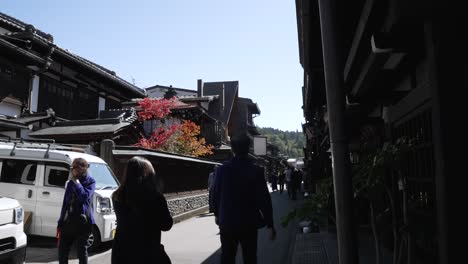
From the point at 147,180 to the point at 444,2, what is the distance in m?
2.60

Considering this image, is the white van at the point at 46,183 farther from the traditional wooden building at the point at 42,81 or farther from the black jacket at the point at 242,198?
the black jacket at the point at 242,198

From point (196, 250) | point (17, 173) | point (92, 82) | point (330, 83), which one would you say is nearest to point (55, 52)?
point (92, 82)

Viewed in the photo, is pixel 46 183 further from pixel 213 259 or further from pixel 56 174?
pixel 213 259

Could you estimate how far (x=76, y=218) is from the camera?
18.6 ft

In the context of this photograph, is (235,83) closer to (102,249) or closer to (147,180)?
(102,249)

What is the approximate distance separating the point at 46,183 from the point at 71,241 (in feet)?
14.6

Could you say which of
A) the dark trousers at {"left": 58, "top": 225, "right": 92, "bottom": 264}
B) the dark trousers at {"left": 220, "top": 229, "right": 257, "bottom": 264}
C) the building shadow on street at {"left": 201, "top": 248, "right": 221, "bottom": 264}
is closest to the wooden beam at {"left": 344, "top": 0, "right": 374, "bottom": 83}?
the dark trousers at {"left": 220, "top": 229, "right": 257, "bottom": 264}

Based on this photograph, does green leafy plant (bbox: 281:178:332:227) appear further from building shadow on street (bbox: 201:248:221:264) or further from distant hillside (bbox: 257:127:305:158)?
distant hillside (bbox: 257:127:305:158)

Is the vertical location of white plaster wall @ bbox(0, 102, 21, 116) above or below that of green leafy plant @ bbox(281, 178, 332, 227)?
above

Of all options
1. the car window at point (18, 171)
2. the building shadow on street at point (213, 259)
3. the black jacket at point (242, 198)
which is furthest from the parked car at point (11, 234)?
the car window at point (18, 171)

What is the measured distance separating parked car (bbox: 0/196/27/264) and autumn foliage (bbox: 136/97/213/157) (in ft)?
48.4

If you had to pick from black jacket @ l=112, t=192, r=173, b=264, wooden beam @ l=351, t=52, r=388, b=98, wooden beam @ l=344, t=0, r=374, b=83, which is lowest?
black jacket @ l=112, t=192, r=173, b=264

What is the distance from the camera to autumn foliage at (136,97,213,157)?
21.4 meters

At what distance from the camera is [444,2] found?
8.31ft
